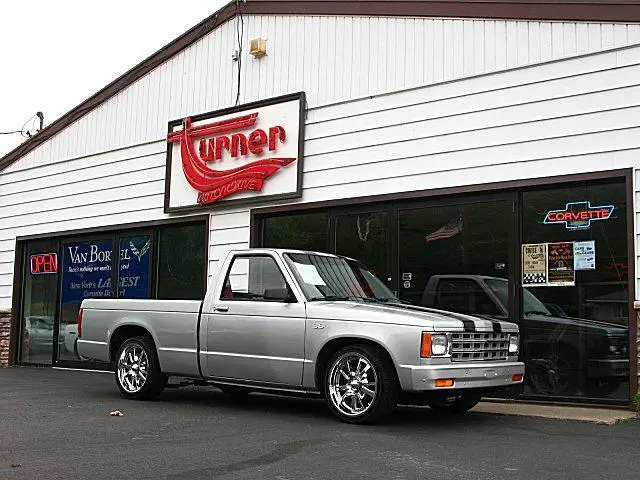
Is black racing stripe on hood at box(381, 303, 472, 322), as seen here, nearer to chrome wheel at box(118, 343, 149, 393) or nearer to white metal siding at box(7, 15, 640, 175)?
chrome wheel at box(118, 343, 149, 393)

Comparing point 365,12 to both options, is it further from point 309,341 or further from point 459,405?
point 459,405

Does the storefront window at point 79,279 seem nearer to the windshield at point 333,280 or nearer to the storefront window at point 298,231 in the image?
the storefront window at point 298,231

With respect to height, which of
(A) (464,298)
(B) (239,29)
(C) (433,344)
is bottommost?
(C) (433,344)

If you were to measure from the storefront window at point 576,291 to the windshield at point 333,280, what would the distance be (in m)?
2.18

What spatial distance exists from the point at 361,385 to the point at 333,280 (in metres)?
1.52

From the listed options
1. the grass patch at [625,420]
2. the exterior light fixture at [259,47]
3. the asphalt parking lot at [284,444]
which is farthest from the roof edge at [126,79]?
the grass patch at [625,420]

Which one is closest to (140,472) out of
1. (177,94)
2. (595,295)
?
(595,295)

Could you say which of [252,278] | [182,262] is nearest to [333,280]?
[252,278]

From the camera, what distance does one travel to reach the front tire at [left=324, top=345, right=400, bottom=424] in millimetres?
7629

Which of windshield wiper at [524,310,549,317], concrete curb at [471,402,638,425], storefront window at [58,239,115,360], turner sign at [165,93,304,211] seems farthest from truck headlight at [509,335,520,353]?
storefront window at [58,239,115,360]

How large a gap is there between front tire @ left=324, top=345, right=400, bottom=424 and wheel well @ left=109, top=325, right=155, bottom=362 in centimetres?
310

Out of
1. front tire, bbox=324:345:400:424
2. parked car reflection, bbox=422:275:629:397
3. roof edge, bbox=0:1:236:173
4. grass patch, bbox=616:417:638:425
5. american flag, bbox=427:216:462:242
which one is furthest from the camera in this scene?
roof edge, bbox=0:1:236:173

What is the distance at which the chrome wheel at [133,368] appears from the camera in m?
9.88

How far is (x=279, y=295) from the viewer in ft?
28.3
